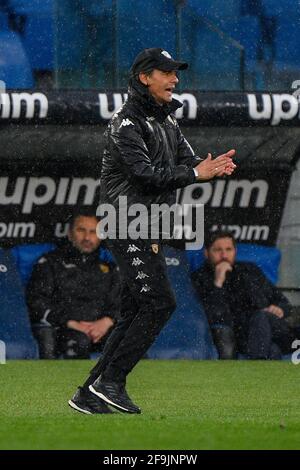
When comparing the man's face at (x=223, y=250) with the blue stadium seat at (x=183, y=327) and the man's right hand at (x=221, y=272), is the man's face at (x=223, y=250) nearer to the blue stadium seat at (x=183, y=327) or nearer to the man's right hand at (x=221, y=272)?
the man's right hand at (x=221, y=272)

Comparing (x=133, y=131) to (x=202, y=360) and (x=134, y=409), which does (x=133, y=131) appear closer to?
(x=134, y=409)

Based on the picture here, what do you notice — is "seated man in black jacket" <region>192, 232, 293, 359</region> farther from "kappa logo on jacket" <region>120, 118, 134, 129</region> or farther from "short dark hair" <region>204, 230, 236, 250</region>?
"kappa logo on jacket" <region>120, 118, 134, 129</region>

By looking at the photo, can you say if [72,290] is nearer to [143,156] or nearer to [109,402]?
[109,402]

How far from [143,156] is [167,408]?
166cm

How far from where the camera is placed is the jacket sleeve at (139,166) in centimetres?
696

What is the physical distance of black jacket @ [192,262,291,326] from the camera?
1198 cm

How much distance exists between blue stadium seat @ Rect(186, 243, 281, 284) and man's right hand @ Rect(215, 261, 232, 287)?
0.29 m

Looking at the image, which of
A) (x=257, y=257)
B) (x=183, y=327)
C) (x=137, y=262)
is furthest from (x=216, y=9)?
(x=137, y=262)

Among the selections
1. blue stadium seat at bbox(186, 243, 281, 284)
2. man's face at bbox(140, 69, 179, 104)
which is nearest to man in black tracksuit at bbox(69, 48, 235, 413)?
man's face at bbox(140, 69, 179, 104)

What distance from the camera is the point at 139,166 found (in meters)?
6.97

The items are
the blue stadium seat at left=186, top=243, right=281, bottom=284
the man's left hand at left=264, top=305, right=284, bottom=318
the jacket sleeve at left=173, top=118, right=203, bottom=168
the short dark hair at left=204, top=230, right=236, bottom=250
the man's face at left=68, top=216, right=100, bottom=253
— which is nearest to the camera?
the jacket sleeve at left=173, top=118, right=203, bottom=168

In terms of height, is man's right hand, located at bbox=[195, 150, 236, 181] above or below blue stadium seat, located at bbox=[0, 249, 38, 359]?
above
